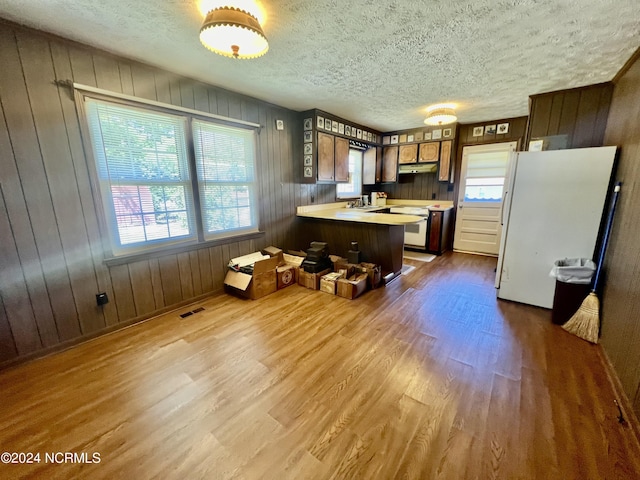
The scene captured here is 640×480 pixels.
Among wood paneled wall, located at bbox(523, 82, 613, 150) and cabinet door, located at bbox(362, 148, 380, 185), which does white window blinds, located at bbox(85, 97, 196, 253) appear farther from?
wood paneled wall, located at bbox(523, 82, 613, 150)

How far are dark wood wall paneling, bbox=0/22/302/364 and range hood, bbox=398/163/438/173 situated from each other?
4197 millimetres

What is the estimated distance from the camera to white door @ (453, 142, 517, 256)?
15.0 feet

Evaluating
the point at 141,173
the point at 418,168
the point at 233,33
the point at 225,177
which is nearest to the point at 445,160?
the point at 418,168

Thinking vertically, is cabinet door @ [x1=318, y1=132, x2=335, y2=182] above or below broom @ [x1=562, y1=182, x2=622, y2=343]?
above

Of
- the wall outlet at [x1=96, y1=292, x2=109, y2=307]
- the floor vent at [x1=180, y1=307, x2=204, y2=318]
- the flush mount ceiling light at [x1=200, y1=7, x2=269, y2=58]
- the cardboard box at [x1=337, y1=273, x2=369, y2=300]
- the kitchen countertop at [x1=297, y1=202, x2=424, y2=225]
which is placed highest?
the flush mount ceiling light at [x1=200, y1=7, x2=269, y2=58]

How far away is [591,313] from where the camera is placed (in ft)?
7.26

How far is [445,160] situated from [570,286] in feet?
10.5

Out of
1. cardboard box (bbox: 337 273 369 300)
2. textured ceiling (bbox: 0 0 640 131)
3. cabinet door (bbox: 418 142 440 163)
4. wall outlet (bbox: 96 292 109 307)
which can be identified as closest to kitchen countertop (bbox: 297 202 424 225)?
cardboard box (bbox: 337 273 369 300)

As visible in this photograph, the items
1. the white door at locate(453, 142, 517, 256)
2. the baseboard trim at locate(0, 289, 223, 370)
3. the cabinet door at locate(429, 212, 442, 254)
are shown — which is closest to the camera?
the baseboard trim at locate(0, 289, 223, 370)

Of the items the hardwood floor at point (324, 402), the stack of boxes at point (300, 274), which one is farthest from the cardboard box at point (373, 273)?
the hardwood floor at point (324, 402)

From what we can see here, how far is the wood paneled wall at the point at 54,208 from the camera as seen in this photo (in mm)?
1849

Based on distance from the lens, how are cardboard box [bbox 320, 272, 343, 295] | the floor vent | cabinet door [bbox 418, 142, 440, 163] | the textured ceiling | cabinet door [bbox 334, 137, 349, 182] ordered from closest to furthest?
the textured ceiling < the floor vent < cardboard box [bbox 320, 272, 343, 295] < cabinet door [bbox 334, 137, 349, 182] < cabinet door [bbox 418, 142, 440, 163]

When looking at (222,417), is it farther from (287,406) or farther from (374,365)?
(374,365)

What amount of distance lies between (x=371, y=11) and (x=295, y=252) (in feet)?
9.80
